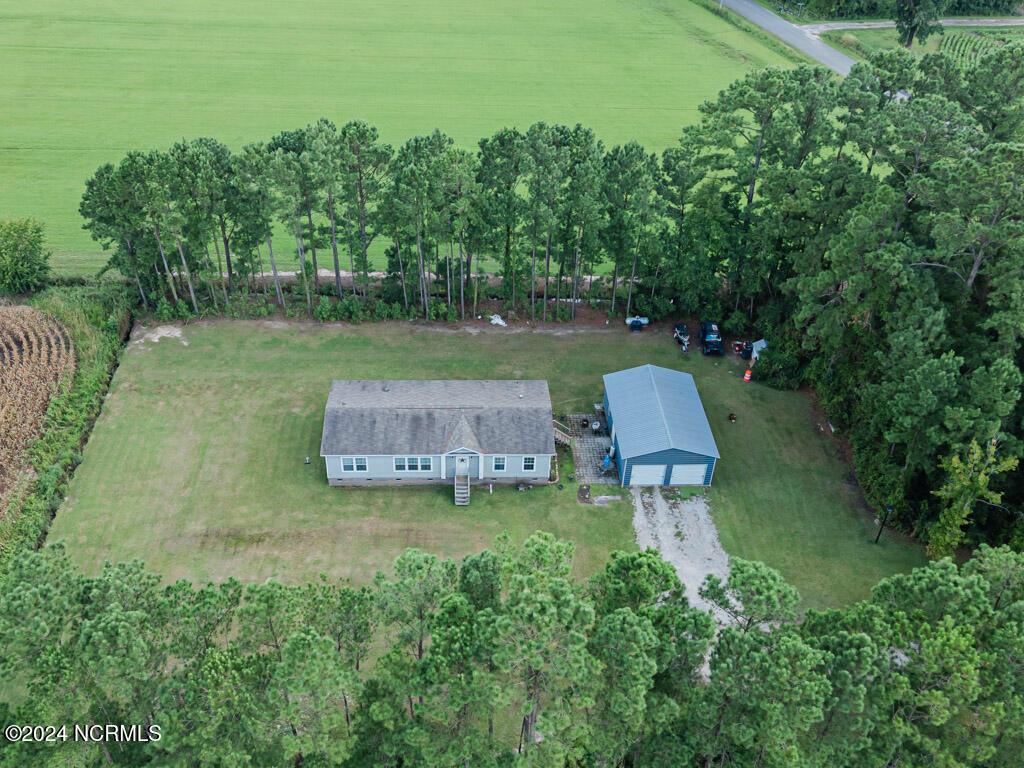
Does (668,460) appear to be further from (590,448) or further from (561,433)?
(561,433)

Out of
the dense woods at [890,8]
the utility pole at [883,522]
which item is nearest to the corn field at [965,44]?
the dense woods at [890,8]

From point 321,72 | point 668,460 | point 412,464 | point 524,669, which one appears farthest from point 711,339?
point 321,72

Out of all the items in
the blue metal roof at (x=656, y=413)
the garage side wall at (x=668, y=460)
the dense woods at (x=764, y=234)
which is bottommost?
the garage side wall at (x=668, y=460)

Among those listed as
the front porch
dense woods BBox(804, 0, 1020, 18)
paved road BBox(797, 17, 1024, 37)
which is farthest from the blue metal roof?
dense woods BBox(804, 0, 1020, 18)

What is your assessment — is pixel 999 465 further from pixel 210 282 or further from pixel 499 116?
pixel 499 116

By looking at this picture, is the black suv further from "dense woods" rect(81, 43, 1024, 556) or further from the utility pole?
the utility pole

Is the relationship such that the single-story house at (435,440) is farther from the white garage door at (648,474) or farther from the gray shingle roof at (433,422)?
the white garage door at (648,474)

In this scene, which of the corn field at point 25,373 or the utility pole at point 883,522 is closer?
the utility pole at point 883,522
